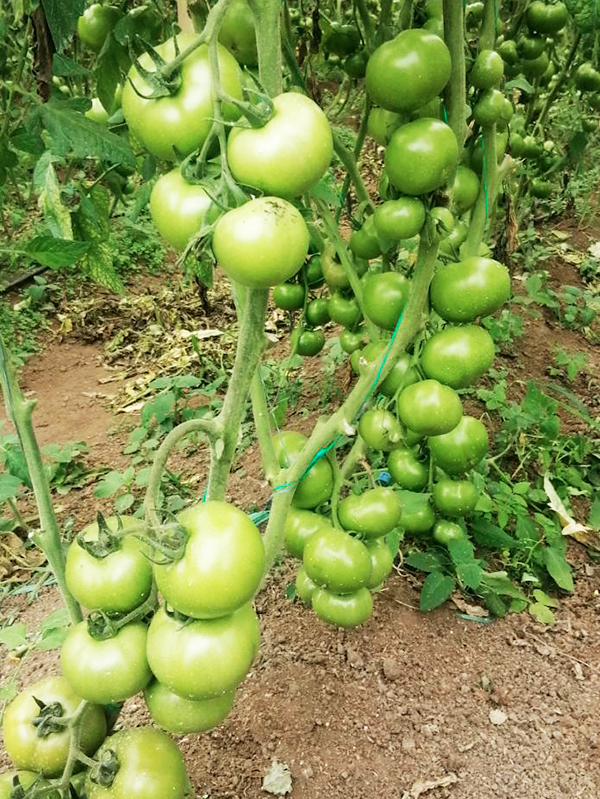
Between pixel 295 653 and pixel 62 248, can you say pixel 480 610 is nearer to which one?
pixel 295 653

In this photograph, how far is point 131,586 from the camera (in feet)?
2.64

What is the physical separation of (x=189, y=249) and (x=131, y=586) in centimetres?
40

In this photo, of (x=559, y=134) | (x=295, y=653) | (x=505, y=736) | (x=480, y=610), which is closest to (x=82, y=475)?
(x=295, y=653)

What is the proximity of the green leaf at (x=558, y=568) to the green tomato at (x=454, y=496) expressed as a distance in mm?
547

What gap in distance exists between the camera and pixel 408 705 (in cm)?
161

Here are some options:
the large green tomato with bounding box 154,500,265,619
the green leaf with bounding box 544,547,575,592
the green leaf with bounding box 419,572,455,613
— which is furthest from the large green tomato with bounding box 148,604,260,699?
the green leaf with bounding box 544,547,575,592

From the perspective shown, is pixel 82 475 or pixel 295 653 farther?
pixel 82 475

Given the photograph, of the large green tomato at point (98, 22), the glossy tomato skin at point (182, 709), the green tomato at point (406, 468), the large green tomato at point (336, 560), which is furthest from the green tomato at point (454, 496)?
the large green tomato at point (98, 22)

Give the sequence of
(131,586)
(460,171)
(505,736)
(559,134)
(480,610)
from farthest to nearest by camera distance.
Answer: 1. (559,134)
2. (480,610)
3. (505,736)
4. (460,171)
5. (131,586)

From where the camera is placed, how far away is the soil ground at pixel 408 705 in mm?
1453

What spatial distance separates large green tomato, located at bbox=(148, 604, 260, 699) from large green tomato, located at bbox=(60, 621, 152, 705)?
41 mm

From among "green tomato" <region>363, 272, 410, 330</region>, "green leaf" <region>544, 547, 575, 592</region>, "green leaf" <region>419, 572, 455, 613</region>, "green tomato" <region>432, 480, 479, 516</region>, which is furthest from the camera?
"green leaf" <region>544, 547, 575, 592</region>

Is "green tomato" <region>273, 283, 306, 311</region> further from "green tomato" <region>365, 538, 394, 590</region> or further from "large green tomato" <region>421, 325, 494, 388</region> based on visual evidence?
"green tomato" <region>365, 538, 394, 590</region>

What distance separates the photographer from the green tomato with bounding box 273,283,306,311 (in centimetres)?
A: 148
